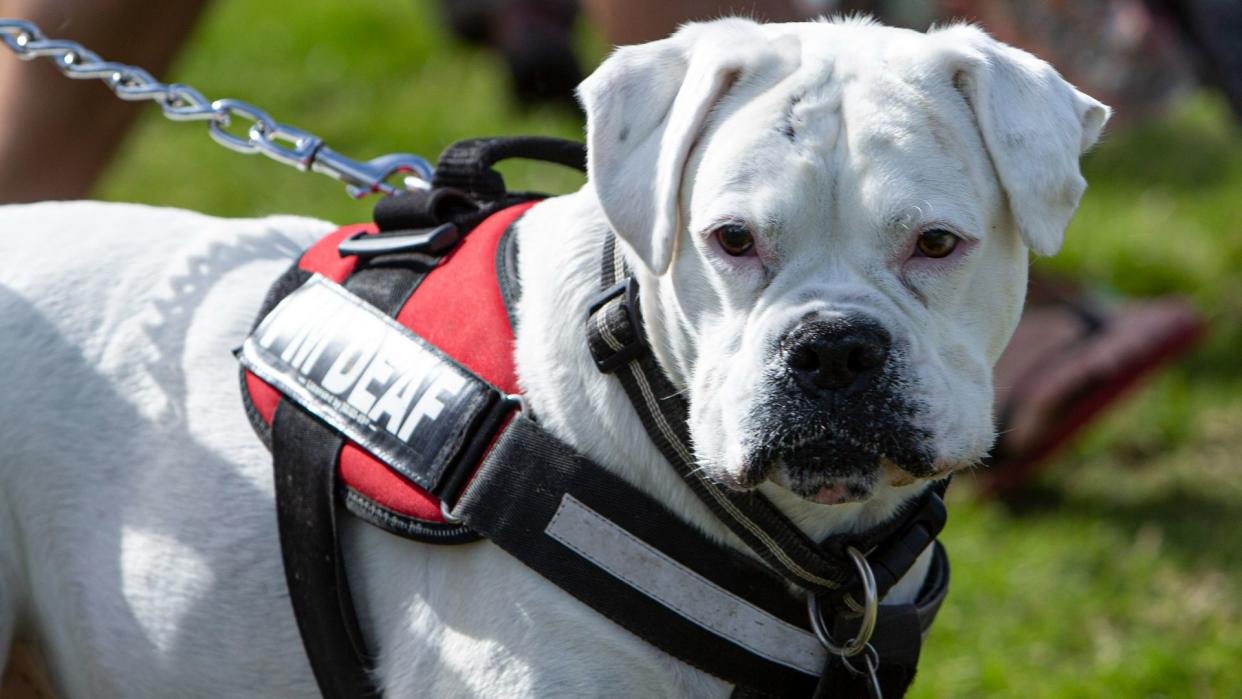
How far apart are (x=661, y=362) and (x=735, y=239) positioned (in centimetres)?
23

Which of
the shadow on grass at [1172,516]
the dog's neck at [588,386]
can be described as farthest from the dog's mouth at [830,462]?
the shadow on grass at [1172,516]

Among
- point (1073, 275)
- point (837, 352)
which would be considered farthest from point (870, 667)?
point (1073, 275)

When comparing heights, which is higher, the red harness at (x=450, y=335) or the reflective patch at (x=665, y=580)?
the red harness at (x=450, y=335)

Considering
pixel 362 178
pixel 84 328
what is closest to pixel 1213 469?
pixel 362 178

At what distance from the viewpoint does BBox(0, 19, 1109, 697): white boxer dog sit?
2.09 meters

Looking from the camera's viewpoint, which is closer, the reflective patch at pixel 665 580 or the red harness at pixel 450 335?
the reflective patch at pixel 665 580

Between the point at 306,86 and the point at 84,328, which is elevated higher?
the point at 84,328

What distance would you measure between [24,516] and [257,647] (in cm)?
48

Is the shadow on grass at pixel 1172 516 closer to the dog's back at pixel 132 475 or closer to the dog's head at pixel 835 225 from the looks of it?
the dog's head at pixel 835 225

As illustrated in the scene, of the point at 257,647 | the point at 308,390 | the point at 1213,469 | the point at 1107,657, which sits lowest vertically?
the point at 1213,469

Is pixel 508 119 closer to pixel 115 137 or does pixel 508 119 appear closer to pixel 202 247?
pixel 115 137

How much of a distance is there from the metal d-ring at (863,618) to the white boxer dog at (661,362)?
0.09 meters

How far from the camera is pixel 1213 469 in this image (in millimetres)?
5070

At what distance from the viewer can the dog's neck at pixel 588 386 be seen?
7.42 ft
